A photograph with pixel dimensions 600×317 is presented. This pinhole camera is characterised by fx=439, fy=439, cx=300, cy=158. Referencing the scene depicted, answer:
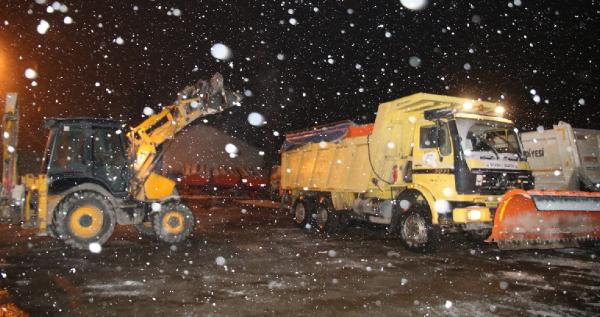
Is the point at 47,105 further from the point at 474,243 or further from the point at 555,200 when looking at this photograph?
the point at 555,200

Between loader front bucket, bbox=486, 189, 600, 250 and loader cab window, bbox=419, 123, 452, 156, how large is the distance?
1.46m

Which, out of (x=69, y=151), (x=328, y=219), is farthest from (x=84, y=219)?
(x=328, y=219)

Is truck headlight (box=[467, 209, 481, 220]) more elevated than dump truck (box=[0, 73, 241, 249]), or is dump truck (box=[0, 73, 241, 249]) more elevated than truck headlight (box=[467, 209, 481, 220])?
dump truck (box=[0, 73, 241, 249])

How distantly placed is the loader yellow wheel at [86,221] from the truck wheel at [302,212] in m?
5.99

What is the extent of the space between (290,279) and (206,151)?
3142 cm

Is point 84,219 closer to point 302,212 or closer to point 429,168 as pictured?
point 302,212

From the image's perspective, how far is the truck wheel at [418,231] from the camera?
28.4ft

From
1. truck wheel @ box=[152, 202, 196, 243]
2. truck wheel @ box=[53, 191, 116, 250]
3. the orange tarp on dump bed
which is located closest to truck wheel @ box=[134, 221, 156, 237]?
truck wheel @ box=[152, 202, 196, 243]

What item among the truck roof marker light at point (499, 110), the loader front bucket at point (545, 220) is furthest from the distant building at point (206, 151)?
the loader front bucket at point (545, 220)

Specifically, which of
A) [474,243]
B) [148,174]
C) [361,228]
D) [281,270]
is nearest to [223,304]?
[281,270]

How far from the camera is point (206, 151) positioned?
1458 inches

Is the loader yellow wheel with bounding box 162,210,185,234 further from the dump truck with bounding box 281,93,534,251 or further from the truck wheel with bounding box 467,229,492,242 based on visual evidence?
the truck wheel with bounding box 467,229,492,242

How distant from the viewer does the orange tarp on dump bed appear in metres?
11.4

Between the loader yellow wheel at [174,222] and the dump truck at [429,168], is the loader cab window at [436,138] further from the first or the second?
the loader yellow wheel at [174,222]
